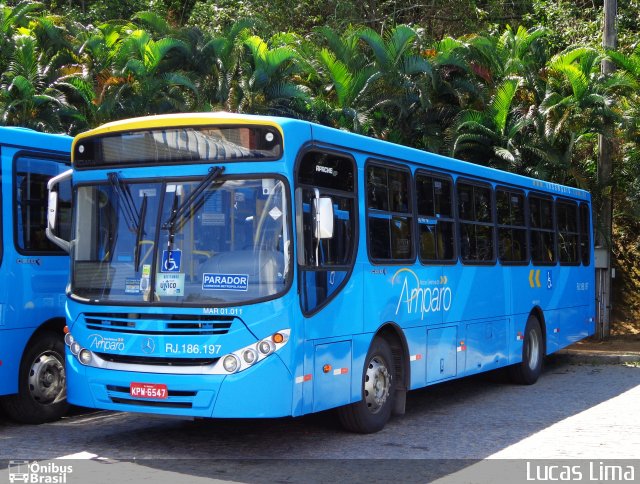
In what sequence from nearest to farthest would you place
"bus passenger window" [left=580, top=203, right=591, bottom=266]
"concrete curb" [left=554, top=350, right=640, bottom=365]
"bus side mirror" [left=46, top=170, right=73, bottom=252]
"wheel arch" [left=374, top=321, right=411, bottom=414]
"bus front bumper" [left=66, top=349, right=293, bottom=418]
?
1. "bus front bumper" [left=66, top=349, right=293, bottom=418]
2. "bus side mirror" [left=46, top=170, right=73, bottom=252]
3. "wheel arch" [left=374, top=321, right=411, bottom=414]
4. "concrete curb" [left=554, top=350, right=640, bottom=365]
5. "bus passenger window" [left=580, top=203, right=591, bottom=266]

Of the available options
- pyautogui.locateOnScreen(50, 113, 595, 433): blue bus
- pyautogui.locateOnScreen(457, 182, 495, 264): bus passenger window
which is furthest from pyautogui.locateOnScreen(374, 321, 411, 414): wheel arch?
pyautogui.locateOnScreen(457, 182, 495, 264): bus passenger window

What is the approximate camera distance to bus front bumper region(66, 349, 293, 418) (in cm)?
790

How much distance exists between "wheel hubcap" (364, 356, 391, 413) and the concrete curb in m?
7.90

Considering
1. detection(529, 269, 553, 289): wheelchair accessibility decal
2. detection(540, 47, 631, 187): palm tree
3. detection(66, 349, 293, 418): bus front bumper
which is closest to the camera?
detection(66, 349, 293, 418): bus front bumper

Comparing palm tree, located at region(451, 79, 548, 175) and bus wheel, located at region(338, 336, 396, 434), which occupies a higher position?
palm tree, located at region(451, 79, 548, 175)

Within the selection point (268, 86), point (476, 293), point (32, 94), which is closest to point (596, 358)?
point (476, 293)

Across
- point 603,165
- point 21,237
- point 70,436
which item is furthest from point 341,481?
point 603,165

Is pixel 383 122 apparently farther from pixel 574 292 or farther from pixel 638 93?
pixel 574 292

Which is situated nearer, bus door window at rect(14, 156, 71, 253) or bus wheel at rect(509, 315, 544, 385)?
bus door window at rect(14, 156, 71, 253)

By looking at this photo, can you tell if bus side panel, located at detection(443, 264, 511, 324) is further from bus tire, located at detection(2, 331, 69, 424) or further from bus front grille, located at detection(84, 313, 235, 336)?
bus tire, located at detection(2, 331, 69, 424)

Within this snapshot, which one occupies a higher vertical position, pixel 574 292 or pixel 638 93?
pixel 638 93

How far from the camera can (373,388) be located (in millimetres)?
9633

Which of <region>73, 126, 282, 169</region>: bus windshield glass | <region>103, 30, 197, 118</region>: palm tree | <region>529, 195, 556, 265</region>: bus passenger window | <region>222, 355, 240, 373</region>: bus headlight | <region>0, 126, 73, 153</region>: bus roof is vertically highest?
<region>103, 30, 197, 118</region>: palm tree

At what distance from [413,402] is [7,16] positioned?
14307mm
